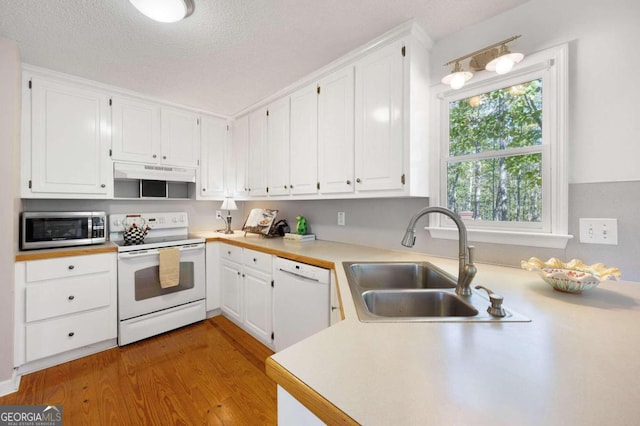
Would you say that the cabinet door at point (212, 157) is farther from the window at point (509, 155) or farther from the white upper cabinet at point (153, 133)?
the window at point (509, 155)

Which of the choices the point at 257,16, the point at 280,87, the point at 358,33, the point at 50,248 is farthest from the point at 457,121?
the point at 50,248

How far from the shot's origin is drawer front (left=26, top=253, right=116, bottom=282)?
6.13 ft

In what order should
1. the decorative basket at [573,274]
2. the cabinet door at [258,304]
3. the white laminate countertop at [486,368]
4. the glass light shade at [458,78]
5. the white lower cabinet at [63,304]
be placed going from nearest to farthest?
the white laminate countertop at [486,368] < the decorative basket at [573,274] < the glass light shade at [458,78] < the white lower cabinet at [63,304] < the cabinet door at [258,304]

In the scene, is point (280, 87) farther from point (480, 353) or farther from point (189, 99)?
point (480, 353)

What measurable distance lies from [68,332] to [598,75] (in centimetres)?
372

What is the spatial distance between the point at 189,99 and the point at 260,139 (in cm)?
81

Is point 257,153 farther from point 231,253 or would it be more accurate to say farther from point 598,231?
point 598,231

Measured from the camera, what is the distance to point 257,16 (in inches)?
59.4

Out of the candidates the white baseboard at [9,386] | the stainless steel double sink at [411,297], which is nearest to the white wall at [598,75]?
the stainless steel double sink at [411,297]

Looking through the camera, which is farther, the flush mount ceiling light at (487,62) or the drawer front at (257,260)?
the drawer front at (257,260)

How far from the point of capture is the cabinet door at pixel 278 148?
2.45 meters

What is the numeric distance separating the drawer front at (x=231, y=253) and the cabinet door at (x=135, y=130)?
1141 millimetres

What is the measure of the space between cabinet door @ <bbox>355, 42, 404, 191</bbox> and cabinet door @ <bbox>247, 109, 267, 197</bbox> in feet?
3.94

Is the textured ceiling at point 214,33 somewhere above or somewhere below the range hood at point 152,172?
above
